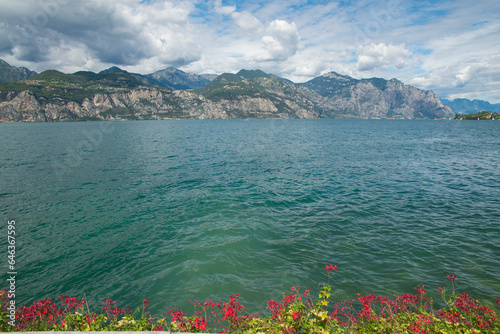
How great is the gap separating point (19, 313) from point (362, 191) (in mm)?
31741

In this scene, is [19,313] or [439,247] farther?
[439,247]

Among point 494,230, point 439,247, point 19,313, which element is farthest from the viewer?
point 494,230

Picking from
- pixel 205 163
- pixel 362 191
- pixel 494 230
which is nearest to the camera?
pixel 494 230

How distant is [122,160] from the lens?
5069 cm

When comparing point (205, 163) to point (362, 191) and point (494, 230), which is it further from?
point (494, 230)

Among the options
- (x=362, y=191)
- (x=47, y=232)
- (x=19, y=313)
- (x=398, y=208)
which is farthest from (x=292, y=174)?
(x=19, y=313)

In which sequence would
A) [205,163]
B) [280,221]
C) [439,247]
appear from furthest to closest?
1. [205,163]
2. [280,221]
3. [439,247]

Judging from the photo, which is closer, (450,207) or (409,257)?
(409,257)

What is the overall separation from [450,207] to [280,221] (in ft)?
61.1

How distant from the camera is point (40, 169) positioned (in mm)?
42625

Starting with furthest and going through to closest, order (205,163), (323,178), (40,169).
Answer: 1. (205,163)
2. (40,169)
3. (323,178)

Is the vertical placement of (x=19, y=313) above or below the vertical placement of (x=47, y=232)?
above

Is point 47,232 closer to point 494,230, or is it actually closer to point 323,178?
point 323,178

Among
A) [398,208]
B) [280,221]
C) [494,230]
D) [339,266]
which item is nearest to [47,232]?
[280,221]
